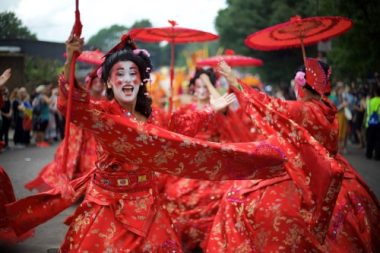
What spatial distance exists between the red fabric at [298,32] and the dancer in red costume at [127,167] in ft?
5.15

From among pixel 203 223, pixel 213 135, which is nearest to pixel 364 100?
pixel 213 135

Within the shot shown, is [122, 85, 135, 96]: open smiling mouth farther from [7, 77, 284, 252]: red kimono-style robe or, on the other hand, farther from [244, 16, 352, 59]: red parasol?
[244, 16, 352, 59]: red parasol

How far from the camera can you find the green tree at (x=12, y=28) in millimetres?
4824

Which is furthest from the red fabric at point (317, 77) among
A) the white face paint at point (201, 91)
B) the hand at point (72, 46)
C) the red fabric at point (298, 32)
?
the white face paint at point (201, 91)

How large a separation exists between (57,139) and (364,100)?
9.41 metres

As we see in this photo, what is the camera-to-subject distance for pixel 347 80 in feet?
66.0

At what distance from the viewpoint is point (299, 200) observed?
3.86 meters

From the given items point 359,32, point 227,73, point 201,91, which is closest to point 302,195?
point 227,73

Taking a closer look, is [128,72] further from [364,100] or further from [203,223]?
[364,100]

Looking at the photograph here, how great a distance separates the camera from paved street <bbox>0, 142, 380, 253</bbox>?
520 cm

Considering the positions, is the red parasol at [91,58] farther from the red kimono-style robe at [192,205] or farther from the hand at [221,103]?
the hand at [221,103]

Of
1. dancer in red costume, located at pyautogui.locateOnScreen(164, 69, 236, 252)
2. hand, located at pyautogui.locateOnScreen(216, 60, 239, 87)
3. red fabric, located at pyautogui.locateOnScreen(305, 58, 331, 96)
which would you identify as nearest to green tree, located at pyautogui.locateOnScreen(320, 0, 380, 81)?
dancer in red costume, located at pyautogui.locateOnScreen(164, 69, 236, 252)

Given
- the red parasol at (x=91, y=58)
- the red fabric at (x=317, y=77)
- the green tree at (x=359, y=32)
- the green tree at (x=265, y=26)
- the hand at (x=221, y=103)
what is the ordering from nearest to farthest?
the red fabric at (x=317, y=77) < the hand at (x=221, y=103) < the red parasol at (x=91, y=58) < the green tree at (x=359, y=32) < the green tree at (x=265, y=26)

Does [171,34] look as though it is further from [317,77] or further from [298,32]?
[317,77]
